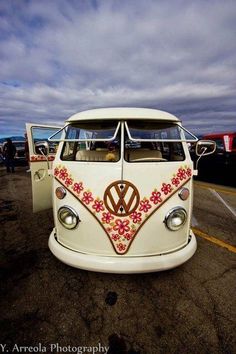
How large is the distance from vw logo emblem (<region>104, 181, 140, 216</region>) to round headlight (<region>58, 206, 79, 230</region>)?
0.42m

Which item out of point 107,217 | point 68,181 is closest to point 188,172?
point 107,217

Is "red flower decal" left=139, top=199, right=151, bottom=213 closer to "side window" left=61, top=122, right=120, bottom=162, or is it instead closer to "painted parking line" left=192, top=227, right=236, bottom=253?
"side window" left=61, top=122, right=120, bottom=162

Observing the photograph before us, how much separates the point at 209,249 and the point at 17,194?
6.28m

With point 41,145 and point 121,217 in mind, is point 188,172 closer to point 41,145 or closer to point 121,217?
point 121,217

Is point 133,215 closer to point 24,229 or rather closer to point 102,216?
point 102,216

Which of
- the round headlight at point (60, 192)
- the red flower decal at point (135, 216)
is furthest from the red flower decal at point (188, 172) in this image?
the round headlight at point (60, 192)

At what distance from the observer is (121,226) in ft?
7.89

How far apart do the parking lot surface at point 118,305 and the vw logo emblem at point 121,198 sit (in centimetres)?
101

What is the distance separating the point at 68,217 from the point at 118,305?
1126 mm

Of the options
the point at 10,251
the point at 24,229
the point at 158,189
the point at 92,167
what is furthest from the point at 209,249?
the point at 24,229

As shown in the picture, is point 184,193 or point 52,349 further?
point 184,193

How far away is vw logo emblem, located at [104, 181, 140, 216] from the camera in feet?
7.82

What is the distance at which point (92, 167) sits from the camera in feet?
8.23

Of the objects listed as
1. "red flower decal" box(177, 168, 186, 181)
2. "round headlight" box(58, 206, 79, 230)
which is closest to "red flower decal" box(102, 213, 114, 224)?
"round headlight" box(58, 206, 79, 230)
